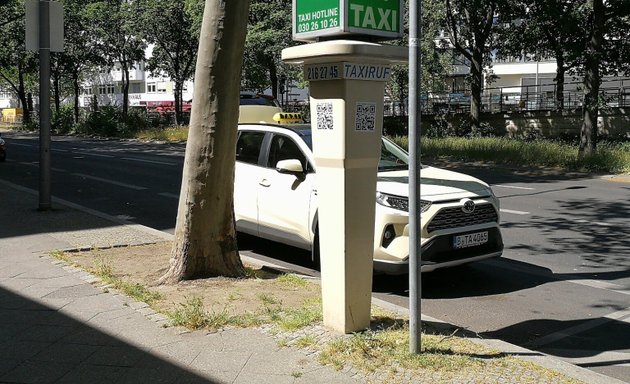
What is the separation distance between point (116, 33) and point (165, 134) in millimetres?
15468

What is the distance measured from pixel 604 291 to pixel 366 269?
349 centimetres

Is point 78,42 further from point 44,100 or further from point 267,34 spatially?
point 44,100

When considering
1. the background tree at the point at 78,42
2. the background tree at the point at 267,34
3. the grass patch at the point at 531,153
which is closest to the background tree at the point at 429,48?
the grass patch at the point at 531,153

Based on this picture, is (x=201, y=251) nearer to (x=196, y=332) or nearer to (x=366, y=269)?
(x=196, y=332)

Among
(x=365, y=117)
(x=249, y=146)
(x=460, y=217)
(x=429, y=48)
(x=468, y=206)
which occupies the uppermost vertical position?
(x=429, y=48)

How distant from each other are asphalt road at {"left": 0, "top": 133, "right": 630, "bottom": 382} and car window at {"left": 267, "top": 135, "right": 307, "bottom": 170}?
1.31 meters

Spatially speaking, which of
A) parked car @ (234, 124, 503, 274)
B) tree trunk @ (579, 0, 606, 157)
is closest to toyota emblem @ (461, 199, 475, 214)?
parked car @ (234, 124, 503, 274)

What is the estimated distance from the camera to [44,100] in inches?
434

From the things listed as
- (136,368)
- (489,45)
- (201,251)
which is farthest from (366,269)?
(489,45)

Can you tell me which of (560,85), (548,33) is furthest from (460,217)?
(560,85)

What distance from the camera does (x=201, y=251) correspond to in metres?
6.70

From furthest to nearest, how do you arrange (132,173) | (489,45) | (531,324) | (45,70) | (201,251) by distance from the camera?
1. (489,45)
2. (132,173)
3. (45,70)
4. (201,251)
5. (531,324)

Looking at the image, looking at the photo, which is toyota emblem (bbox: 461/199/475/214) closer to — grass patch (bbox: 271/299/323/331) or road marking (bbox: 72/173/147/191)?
grass patch (bbox: 271/299/323/331)

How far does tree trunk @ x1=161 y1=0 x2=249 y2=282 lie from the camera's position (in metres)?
6.48
